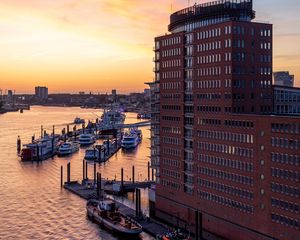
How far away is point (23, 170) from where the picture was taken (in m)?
123

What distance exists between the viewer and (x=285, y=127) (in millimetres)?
49844

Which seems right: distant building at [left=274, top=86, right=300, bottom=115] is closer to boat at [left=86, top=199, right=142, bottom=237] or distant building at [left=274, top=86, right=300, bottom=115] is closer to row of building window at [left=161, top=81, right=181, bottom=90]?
row of building window at [left=161, top=81, right=181, bottom=90]

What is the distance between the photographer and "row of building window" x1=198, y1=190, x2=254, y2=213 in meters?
55.0

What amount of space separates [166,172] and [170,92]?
11.2 metres

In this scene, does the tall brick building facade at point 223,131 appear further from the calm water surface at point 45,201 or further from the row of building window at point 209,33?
the calm water surface at point 45,201

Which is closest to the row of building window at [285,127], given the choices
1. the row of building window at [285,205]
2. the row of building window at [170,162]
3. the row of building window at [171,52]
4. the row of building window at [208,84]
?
the row of building window at [285,205]

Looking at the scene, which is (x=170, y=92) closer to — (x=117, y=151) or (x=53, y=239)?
(x=53, y=239)

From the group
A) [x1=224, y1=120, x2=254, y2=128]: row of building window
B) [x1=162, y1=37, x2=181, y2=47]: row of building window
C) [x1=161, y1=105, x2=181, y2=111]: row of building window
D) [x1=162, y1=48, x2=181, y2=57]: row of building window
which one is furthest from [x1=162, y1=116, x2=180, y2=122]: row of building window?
[x1=224, y1=120, x2=254, y2=128]: row of building window

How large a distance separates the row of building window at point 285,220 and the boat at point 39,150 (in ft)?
328

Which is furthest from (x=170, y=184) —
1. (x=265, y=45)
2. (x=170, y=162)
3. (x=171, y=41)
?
(x=265, y=45)

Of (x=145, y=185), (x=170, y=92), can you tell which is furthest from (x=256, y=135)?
(x=145, y=185)

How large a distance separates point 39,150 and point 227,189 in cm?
9700

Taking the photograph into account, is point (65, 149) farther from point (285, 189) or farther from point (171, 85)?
point (285, 189)

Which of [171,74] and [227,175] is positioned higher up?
[171,74]
